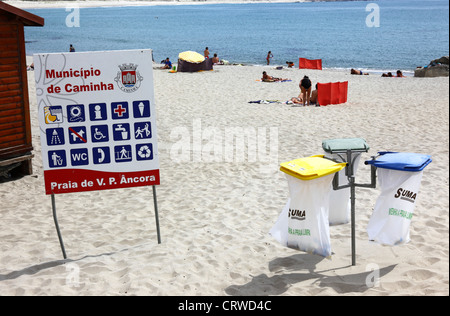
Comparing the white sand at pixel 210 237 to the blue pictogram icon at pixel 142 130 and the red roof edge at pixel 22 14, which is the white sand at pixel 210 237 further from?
the red roof edge at pixel 22 14

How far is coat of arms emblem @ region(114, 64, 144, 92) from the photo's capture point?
6250mm

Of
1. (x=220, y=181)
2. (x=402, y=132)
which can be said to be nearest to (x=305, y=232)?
(x=220, y=181)

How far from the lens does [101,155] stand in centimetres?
635

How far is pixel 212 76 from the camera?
2516 cm

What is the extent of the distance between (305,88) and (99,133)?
1165 centimetres

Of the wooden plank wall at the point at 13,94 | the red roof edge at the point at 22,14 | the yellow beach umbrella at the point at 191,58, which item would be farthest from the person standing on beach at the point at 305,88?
the yellow beach umbrella at the point at 191,58

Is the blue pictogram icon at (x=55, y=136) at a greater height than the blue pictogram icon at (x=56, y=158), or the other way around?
the blue pictogram icon at (x=55, y=136)

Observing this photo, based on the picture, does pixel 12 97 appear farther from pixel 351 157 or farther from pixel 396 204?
pixel 396 204

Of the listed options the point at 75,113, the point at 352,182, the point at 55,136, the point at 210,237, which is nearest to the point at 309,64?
the point at 210,237

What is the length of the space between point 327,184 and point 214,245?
6.57ft

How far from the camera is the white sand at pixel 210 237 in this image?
541cm
